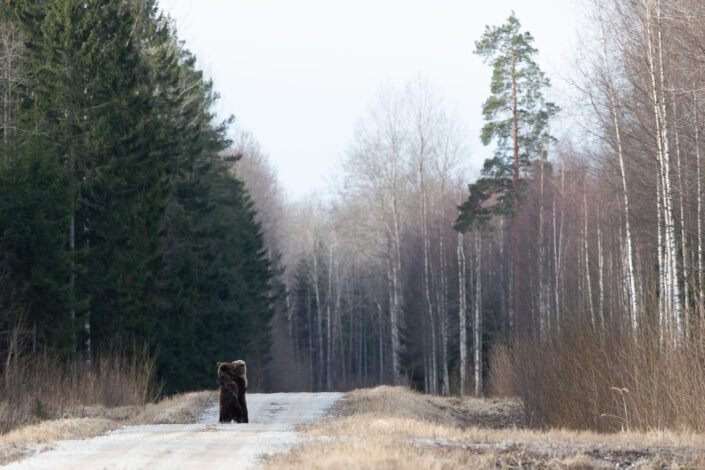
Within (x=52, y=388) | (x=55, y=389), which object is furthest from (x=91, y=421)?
(x=55, y=389)

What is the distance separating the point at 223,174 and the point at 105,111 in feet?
60.8

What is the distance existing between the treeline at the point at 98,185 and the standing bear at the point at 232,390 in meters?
4.22

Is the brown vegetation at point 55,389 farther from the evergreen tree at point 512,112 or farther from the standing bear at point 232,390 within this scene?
the evergreen tree at point 512,112

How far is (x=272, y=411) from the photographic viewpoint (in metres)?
17.5

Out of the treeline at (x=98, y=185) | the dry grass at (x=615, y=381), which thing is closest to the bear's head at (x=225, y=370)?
the treeline at (x=98, y=185)

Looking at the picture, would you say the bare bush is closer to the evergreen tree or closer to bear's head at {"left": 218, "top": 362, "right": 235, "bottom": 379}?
bear's head at {"left": 218, "top": 362, "right": 235, "bottom": 379}

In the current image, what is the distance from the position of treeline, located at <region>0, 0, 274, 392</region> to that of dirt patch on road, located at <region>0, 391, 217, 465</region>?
237 cm

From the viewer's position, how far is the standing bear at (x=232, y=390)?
44.4 feet

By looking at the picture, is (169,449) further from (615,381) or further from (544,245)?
(544,245)

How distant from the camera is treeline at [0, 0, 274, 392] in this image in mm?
19766

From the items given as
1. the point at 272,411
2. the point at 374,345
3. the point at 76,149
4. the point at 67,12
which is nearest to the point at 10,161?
the point at 76,149

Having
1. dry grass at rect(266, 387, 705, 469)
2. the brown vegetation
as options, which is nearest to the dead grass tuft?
dry grass at rect(266, 387, 705, 469)

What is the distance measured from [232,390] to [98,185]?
1171 centimetres

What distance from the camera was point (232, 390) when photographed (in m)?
13.5
